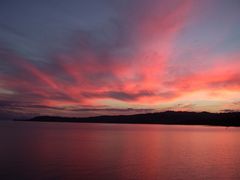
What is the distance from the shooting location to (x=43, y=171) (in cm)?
2927

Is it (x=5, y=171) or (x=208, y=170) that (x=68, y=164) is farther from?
(x=208, y=170)

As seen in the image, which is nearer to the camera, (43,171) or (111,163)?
(43,171)

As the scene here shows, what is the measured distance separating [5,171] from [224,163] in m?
27.4

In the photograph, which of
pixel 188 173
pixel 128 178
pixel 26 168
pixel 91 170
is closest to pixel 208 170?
pixel 188 173

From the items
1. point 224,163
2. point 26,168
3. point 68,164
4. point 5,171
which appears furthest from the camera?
point 224,163

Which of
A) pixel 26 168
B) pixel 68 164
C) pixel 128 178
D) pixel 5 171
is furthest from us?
pixel 68 164

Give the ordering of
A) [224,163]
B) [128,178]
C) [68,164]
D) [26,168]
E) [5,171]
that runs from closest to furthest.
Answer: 1. [128,178]
2. [5,171]
3. [26,168]
4. [68,164]
5. [224,163]

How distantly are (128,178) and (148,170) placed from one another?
5.26 meters

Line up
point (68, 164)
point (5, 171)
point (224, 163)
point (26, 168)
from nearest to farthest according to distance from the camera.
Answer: point (5, 171) → point (26, 168) → point (68, 164) → point (224, 163)

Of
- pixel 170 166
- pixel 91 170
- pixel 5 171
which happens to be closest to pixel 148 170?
pixel 170 166

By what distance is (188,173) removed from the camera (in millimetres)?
29859

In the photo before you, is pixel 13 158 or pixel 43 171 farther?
pixel 13 158

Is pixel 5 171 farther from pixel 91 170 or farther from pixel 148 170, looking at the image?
pixel 148 170

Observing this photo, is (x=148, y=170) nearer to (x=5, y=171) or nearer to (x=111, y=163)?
(x=111, y=163)
